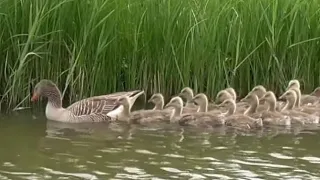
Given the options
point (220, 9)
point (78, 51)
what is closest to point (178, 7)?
point (220, 9)

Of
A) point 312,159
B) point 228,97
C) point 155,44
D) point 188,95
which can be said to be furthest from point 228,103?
point 312,159

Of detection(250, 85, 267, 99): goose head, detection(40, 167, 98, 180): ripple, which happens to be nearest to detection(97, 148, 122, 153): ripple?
detection(40, 167, 98, 180): ripple

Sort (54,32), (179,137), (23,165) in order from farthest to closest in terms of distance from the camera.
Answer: (54,32)
(179,137)
(23,165)

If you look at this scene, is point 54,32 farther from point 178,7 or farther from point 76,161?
point 76,161

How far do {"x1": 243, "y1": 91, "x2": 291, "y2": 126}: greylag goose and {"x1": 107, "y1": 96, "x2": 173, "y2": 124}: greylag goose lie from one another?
3.85 ft

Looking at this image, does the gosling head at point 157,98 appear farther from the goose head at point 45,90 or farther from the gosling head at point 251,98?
the goose head at point 45,90

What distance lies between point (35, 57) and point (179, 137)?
271cm

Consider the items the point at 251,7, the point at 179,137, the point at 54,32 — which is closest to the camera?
the point at 179,137

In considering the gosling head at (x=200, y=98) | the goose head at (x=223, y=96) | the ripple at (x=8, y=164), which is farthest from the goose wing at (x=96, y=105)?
the ripple at (x=8, y=164)

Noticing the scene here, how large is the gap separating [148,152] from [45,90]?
264 cm

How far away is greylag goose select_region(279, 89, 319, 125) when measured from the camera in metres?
12.1

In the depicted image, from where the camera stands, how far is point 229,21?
13039mm

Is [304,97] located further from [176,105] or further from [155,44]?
[155,44]

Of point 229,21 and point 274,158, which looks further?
point 229,21
